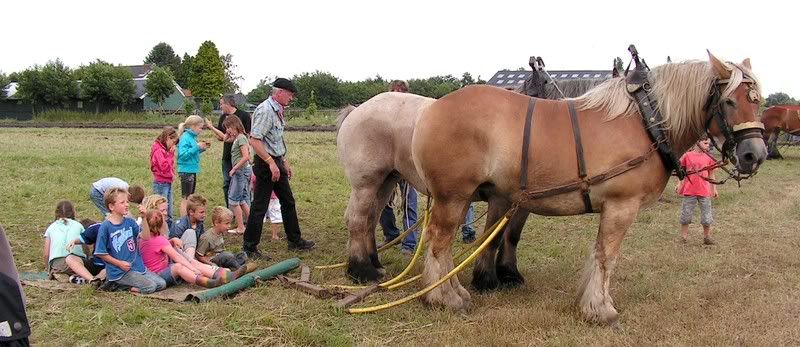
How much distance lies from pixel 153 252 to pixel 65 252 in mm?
827

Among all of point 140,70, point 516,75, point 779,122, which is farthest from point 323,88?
point 516,75

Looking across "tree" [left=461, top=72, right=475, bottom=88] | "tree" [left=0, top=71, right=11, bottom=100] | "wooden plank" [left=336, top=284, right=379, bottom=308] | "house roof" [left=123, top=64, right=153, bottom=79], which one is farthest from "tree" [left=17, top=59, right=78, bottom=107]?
"wooden plank" [left=336, top=284, right=379, bottom=308]

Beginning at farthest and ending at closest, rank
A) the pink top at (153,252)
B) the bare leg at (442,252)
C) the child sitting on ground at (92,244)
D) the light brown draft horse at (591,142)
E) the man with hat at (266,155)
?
the man with hat at (266,155) → the pink top at (153,252) → the child sitting on ground at (92,244) → the bare leg at (442,252) → the light brown draft horse at (591,142)

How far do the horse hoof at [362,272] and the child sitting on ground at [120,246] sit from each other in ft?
5.65

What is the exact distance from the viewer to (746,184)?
1290cm

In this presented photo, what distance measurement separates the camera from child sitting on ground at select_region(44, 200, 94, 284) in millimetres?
5266

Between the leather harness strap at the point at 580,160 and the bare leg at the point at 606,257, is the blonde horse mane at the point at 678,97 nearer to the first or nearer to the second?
the leather harness strap at the point at 580,160

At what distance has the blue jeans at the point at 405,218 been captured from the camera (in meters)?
7.10

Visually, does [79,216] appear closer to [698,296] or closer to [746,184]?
[698,296]

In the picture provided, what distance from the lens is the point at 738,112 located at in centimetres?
423

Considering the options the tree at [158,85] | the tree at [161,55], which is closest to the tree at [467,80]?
the tree at [158,85]

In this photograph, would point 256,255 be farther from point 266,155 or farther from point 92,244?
point 92,244

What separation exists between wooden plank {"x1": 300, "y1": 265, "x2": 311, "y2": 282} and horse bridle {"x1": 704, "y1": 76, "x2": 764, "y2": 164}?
352cm

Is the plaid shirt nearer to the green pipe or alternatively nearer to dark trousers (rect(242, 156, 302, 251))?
dark trousers (rect(242, 156, 302, 251))
